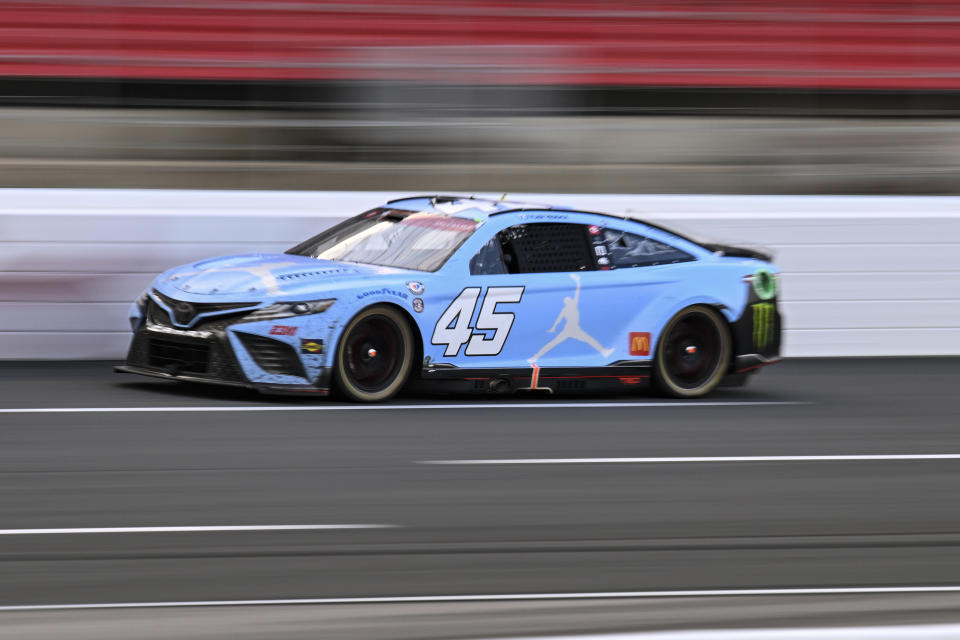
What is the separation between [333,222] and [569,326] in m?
A: 2.65

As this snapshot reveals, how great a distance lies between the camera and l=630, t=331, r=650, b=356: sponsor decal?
31.1ft

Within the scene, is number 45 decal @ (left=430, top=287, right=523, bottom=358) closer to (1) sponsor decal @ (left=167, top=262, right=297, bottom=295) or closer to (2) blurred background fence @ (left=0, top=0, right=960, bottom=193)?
(1) sponsor decal @ (left=167, top=262, right=297, bottom=295)

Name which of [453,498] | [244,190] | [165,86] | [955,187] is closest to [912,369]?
[955,187]

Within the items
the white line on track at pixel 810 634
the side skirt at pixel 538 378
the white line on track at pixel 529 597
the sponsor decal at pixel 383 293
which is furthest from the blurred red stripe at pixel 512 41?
the white line on track at pixel 810 634

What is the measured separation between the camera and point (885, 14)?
58.8ft

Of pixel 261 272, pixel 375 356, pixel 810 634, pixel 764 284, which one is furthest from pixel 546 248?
pixel 810 634

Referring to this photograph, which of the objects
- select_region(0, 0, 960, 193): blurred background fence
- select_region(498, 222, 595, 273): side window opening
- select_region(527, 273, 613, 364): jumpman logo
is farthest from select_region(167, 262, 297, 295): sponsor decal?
select_region(0, 0, 960, 193): blurred background fence

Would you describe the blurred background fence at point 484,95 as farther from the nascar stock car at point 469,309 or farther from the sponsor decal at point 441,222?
the nascar stock car at point 469,309

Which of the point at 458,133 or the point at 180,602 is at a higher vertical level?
the point at 458,133

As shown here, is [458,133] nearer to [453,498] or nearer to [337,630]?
[453,498]

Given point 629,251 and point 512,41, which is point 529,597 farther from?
point 512,41

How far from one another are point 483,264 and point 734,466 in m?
2.38

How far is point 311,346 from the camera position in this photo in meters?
8.45

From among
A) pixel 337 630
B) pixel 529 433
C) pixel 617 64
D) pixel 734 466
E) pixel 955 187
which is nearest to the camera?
pixel 337 630
